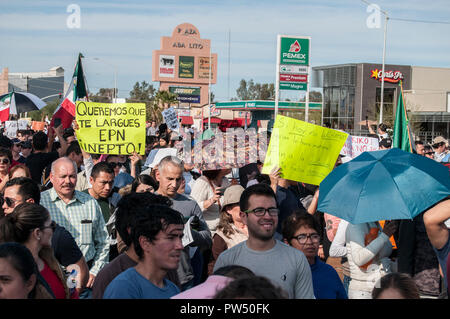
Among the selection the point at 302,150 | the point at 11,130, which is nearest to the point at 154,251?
the point at 302,150

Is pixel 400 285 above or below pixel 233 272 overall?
below

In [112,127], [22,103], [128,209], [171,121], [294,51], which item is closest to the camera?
[128,209]

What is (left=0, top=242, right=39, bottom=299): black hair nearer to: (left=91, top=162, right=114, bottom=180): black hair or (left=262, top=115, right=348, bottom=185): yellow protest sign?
(left=91, top=162, right=114, bottom=180): black hair

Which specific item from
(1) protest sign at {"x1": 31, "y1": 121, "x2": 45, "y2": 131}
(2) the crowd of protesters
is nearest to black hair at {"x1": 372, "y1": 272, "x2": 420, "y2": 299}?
(2) the crowd of protesters

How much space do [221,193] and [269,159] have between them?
70cm

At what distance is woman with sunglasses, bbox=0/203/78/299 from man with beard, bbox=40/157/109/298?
1.31 meters

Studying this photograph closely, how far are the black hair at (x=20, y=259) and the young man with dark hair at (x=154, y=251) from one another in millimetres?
451

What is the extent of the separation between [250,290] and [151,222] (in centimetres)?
159

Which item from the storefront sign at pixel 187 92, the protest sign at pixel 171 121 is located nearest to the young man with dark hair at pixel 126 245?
the protest sign at pixel 171 121

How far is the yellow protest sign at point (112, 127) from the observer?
8.50m

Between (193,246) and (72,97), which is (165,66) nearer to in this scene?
(72,97)

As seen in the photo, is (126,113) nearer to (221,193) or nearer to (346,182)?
(221,193)

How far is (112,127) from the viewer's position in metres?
8.69

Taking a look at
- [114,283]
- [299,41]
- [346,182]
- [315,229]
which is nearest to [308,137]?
[346,182]
